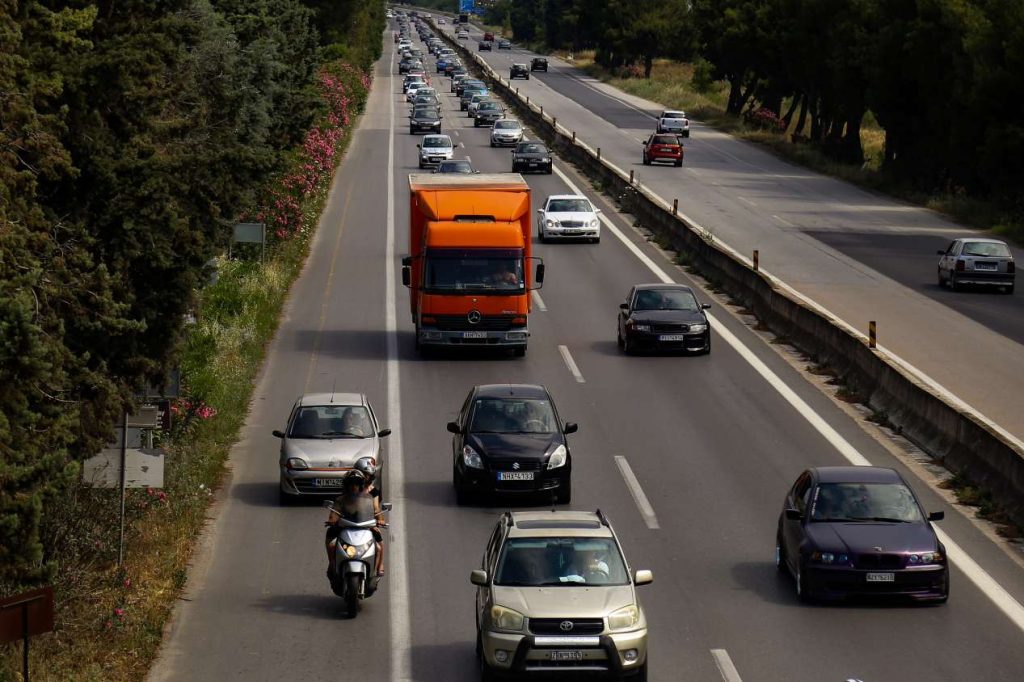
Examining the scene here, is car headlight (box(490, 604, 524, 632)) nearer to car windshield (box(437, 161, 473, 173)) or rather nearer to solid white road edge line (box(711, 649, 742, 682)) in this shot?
solid white road edge line (box(711, 649, 742, 682))

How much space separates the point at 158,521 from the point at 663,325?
15.7 meters

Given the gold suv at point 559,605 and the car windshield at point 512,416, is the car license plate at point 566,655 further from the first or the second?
the car windshield at point 512,416

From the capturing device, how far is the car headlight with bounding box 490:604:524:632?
1499 cm

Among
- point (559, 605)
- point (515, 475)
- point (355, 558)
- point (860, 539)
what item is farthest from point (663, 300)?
point (559, 605)

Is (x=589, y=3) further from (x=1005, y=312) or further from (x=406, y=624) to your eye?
(x=406, y=624)

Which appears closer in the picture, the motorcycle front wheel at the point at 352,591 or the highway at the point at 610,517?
the highway at the point at 610,517

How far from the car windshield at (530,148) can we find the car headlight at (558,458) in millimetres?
48924

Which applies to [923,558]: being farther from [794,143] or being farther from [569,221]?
[794,143]

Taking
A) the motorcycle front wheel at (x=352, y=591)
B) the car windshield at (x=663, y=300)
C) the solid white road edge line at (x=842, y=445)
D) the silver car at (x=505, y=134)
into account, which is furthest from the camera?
the silver car at (x=505, y=134)

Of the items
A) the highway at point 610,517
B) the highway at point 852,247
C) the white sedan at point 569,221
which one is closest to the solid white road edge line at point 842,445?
the highway at point 610,517

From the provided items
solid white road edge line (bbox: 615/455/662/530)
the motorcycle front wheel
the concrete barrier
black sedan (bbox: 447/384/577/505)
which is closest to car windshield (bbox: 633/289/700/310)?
the concrete barrier

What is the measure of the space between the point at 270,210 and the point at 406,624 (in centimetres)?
3055

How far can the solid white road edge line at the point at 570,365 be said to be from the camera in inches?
1263

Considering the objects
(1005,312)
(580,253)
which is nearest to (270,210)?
(580,253)
